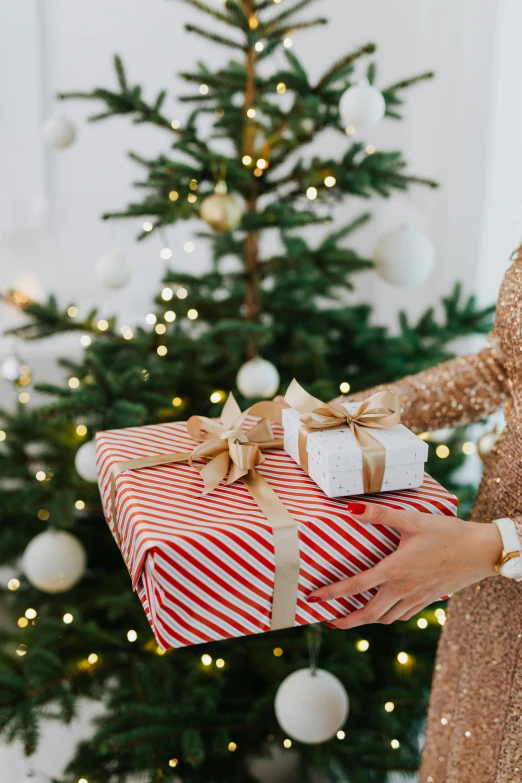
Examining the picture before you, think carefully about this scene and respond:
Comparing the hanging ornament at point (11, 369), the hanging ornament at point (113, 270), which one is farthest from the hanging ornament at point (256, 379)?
the hanging ornament at point (11, 369)

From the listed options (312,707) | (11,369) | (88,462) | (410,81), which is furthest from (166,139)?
(312,707)

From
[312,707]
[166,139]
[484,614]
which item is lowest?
[312,707]

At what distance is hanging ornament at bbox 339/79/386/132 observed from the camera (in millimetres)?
1274

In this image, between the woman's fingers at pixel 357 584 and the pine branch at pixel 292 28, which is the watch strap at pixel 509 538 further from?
the pine branch at pixel 292 28

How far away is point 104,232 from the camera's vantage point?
280cm

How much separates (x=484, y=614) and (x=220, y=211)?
2.83ft

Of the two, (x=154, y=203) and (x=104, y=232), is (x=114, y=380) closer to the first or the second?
(x=154, y=203)

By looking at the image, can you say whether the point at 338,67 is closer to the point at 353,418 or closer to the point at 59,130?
the point at 59,130

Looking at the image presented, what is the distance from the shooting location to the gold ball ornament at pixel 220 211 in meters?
1.37

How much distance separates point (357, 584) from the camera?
29.8 inches

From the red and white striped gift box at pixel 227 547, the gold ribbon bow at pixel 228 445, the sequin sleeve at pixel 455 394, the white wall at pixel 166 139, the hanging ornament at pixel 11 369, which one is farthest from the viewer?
the white wall at pixel 166 139

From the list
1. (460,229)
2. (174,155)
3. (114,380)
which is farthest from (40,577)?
(174,155)

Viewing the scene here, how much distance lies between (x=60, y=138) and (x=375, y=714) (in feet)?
4.87

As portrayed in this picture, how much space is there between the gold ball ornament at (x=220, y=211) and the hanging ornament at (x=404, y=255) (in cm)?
35
